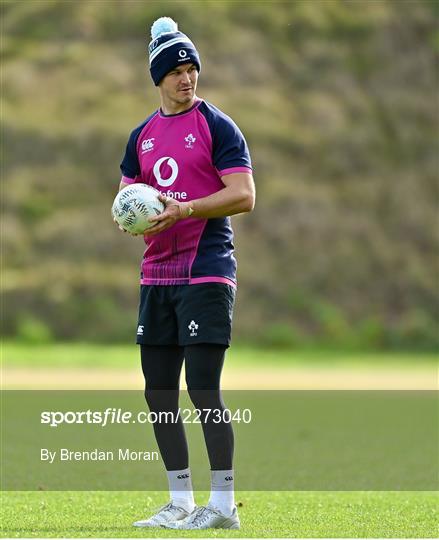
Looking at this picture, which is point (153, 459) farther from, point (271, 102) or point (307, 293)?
point (271, 102)

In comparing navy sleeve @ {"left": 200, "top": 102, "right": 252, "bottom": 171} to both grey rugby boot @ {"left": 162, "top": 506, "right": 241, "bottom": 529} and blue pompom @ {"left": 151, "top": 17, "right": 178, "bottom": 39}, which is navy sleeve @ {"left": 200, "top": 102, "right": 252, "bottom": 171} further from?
grey rugby boot @ {"left": 162, "top": 506, "right": 241, "bottom": 529}

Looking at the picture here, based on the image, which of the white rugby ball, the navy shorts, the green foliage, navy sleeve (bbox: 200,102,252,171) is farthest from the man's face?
the green foliage

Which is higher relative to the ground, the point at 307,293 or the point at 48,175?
the point at 48,175

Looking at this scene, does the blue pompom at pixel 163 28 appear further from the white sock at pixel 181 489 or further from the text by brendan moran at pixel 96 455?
the text by brendan moran at pixel 96 455

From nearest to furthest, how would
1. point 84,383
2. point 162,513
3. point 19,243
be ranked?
point 162,513 < point 84,383 < point 19,243

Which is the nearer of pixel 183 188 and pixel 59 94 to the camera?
pixel 183 188

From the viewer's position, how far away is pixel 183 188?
4.53 meters

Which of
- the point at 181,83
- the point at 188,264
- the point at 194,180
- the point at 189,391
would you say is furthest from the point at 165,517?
the point at 181,83

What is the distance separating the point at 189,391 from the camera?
4480mm

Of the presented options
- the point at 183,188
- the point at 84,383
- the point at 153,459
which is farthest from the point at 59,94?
the point at 183,188

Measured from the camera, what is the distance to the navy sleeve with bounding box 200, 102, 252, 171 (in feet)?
14.7

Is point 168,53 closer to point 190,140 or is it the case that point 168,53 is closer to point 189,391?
point 190,140

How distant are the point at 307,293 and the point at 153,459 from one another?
18913 millimetres

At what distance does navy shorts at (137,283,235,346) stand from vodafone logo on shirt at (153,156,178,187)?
40 cm
